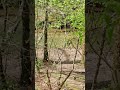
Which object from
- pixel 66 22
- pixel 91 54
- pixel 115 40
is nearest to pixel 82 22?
pixel 66 22

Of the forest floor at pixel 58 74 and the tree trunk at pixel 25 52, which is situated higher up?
the tree trunk at pixel 25 52

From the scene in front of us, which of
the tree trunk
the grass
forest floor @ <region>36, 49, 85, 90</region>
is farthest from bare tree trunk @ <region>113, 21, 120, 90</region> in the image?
the grass

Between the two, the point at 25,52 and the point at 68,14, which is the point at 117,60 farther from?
the point at 68,14

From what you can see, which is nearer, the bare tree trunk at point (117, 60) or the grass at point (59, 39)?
the bare tree trunk at point (117, 60)

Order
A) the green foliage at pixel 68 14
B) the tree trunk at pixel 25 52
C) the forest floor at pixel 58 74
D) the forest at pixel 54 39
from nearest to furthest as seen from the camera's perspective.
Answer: the forest at pixel 54 39 < the tree trunk at pixel 25 52 < the green foliage at pixel 68 14 < the forest floor at pixel 58 74

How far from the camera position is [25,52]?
363 centimetres

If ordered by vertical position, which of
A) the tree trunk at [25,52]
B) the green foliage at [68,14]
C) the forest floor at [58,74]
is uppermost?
the green foliage at [68,14]

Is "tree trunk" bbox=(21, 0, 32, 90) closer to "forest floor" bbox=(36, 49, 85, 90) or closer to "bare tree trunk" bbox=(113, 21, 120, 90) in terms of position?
"forest floor" bbox=(36, 49, 85, 90)

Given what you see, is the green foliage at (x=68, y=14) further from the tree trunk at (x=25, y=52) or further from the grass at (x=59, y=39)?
the tree trunk at (x=25, y=52)

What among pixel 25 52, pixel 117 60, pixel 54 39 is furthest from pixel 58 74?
pixel 117 60

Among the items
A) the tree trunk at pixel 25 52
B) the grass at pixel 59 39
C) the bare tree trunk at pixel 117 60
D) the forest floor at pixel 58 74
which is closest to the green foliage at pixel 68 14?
the grass at pixel 59 39

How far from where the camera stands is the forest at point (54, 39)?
2105 millimetres

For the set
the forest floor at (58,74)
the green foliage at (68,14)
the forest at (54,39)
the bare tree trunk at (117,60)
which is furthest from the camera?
the forest floor at (58,74)

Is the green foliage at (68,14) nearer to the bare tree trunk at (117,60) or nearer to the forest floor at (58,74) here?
the forest floor at (58,74)
